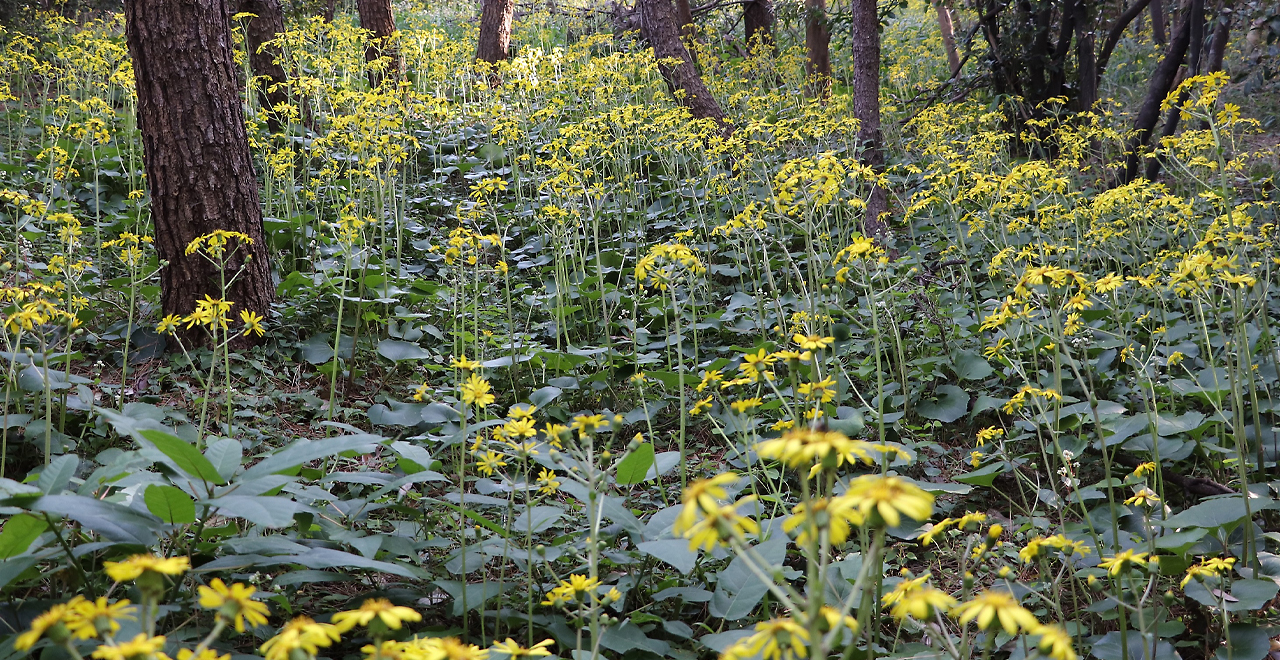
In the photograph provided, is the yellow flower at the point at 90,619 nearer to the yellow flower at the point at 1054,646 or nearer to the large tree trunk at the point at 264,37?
the yellow flower at the point at 1054,646

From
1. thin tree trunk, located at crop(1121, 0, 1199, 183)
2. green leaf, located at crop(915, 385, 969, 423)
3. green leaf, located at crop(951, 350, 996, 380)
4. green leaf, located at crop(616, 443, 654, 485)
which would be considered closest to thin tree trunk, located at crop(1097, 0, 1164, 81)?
thin tree trunk, located at crop(1121, 0, 1199, 183)

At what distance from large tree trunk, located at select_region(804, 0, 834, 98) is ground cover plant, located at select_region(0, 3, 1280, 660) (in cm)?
163

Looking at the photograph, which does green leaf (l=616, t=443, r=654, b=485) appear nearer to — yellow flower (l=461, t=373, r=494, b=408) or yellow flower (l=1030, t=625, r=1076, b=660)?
yellow flower (l=461, t=373, r=494, b=408)

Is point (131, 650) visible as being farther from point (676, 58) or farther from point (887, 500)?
point (676, 58)

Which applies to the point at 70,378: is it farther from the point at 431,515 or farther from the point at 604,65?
the point at 604,65

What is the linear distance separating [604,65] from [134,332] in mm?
4715

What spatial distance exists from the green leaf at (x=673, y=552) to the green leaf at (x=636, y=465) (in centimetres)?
31

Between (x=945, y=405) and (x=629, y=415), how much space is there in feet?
4.25

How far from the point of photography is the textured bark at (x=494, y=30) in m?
8.34

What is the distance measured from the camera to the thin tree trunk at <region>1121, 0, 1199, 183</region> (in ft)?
17.3

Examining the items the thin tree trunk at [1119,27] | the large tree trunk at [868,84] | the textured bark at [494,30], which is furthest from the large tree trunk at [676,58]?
the thin tree trunk at [1119,27]

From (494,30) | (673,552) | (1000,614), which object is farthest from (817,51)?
(1000,614)

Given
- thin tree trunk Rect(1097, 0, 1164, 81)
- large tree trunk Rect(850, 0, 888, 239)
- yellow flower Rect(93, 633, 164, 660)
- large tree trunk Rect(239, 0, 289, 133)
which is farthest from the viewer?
large tree trunk Rect(239, 0, 289, 133)

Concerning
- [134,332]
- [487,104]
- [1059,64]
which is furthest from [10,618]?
[1059,64]
